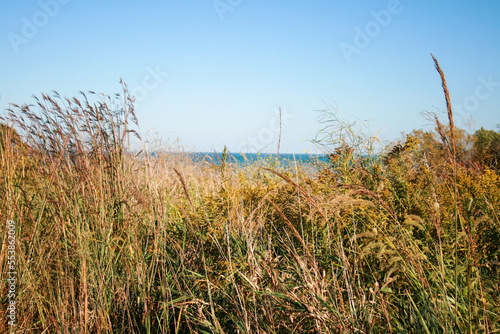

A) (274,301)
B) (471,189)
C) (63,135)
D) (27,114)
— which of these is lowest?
(274,301)

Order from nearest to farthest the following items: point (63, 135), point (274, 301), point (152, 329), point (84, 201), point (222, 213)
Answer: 1. point (274, 301)
2. point (152, 329)
3. point (84, 201)
4. point (63, 135)
5. point (222, 213)

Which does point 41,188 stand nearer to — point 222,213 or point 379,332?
point 222,213

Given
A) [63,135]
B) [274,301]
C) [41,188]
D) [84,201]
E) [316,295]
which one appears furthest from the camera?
[41,188]

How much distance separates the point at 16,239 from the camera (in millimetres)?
2078

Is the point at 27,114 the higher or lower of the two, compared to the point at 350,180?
higher

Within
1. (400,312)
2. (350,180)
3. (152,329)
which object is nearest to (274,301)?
(400,312)

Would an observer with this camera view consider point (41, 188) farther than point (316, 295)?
Yes

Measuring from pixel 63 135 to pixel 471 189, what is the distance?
10.9 feet
